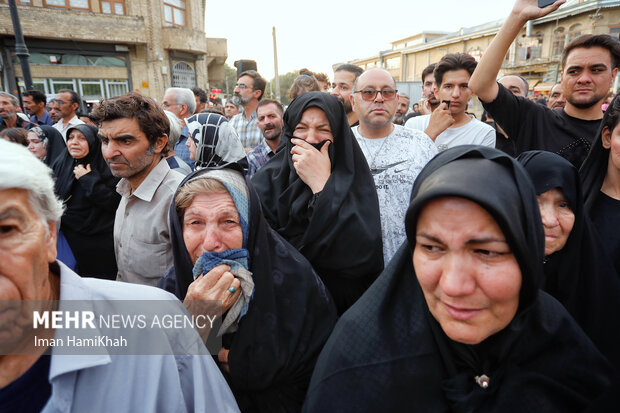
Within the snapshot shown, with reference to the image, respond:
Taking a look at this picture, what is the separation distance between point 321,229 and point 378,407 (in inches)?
40.4

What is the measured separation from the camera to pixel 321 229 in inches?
79.7

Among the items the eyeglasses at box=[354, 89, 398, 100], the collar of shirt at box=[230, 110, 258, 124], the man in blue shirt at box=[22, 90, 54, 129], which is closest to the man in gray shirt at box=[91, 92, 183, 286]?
the eyeglasses at box=[354, 89, 398, 100]

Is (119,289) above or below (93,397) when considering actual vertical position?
above

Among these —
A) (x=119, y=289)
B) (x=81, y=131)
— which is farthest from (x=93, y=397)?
(x=81, y=131)

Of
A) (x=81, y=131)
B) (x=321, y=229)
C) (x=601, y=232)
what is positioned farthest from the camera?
(x=81, y=131)

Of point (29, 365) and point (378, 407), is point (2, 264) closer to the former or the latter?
point (29, 365)

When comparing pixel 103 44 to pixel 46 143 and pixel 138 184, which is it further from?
pixel 138 184

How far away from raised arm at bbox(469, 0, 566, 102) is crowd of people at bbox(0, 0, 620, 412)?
1 cm

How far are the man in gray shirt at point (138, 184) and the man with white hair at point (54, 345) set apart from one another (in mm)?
1087

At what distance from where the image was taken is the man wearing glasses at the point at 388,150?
96.3 inches

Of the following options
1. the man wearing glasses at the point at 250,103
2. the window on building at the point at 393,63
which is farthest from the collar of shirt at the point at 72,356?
the window on building at the point at 393,63

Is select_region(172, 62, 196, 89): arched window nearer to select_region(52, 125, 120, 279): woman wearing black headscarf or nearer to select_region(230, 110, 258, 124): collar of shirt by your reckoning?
select_region(230, 110, 258, 124): collar of shirt

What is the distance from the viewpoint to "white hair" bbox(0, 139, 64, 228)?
909 millimetres

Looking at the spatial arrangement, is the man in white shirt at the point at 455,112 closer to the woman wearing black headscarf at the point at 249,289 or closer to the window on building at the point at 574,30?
the woman wearing black headscarf at the point at 249,289
